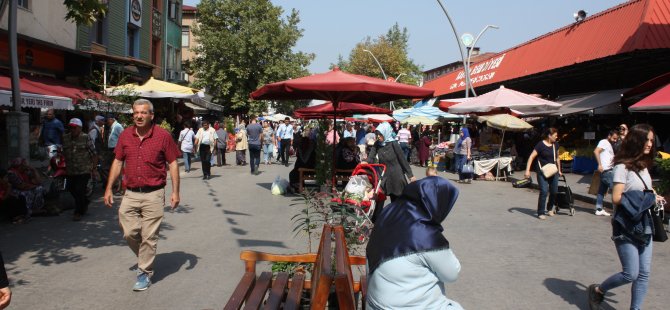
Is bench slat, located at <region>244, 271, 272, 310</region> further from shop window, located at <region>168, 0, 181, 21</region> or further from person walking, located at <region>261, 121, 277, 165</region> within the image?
shop window, located at <region>168, 0, 181, 21</region>

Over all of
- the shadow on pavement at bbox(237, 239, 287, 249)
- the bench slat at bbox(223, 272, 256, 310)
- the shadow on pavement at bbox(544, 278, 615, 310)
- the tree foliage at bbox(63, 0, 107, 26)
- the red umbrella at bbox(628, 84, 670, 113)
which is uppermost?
the tree foliage at bbox(63, 0, 107, 26)

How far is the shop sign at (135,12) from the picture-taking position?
2436 centimetres

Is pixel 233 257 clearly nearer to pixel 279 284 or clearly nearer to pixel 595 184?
pixel 279 284

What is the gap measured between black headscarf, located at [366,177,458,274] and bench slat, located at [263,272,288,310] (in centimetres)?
81

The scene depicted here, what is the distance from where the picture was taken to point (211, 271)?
19.1 ft

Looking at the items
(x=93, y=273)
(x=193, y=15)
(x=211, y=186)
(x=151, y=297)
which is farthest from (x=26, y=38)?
(x=193, y=15)

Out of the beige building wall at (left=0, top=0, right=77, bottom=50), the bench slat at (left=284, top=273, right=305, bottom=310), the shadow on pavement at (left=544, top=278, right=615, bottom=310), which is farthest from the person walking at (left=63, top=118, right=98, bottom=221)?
the beige building wall at (left=0, top=0, right=77, bottom=50)

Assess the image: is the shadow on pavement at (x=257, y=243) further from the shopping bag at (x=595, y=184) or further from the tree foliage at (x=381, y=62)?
the tree foliage at (x=381, y=62)

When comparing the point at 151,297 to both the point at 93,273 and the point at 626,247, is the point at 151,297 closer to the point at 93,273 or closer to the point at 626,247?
the point at 93,273

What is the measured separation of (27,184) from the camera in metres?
8.33

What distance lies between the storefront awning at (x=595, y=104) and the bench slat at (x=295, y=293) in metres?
14.1

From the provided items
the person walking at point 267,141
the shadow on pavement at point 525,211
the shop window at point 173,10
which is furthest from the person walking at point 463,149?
the shop window at point 173,10

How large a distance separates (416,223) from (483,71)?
2437cm

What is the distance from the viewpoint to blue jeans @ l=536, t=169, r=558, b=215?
367 inches
